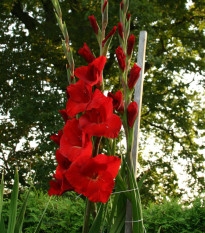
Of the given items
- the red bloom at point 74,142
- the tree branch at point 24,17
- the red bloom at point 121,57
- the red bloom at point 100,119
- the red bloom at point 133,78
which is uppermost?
the tree branch at point 24,17

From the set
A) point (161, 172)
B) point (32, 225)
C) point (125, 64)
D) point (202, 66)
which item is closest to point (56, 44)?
Result: point (202, 66)

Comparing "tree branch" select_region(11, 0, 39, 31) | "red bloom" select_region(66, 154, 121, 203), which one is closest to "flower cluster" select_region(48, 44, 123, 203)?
"red bloom" select_region(66, 154, 121, 203)

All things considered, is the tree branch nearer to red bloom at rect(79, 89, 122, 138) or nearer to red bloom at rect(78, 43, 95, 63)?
red bloom at rect(78, 43, 95, 63)

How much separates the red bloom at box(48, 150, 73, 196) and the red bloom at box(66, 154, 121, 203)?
75 mm

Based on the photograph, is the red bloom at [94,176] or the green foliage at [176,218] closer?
the red bloom at [94,176]

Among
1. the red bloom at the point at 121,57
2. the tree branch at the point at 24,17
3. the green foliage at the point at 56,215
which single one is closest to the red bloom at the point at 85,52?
the red bloom at the point at 121,57

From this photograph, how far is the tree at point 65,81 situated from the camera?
7879 millimetres

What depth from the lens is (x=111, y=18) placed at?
777 cm

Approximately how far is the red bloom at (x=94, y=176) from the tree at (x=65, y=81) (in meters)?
6.42

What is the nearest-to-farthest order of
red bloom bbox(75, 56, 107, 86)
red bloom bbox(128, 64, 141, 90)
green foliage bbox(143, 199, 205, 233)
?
1. red bloom bbox(75, 56, 107, 86)
2. red bloom bbox(128, 64, 141, 90)
3. green foliage bbox(143, 199, 205, 233)

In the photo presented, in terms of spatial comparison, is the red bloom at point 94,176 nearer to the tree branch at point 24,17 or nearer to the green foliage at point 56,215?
the green foliage at point 56,215

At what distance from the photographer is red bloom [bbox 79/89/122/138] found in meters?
0.98

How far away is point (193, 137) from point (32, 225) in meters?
8.42

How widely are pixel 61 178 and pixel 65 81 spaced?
773cm
